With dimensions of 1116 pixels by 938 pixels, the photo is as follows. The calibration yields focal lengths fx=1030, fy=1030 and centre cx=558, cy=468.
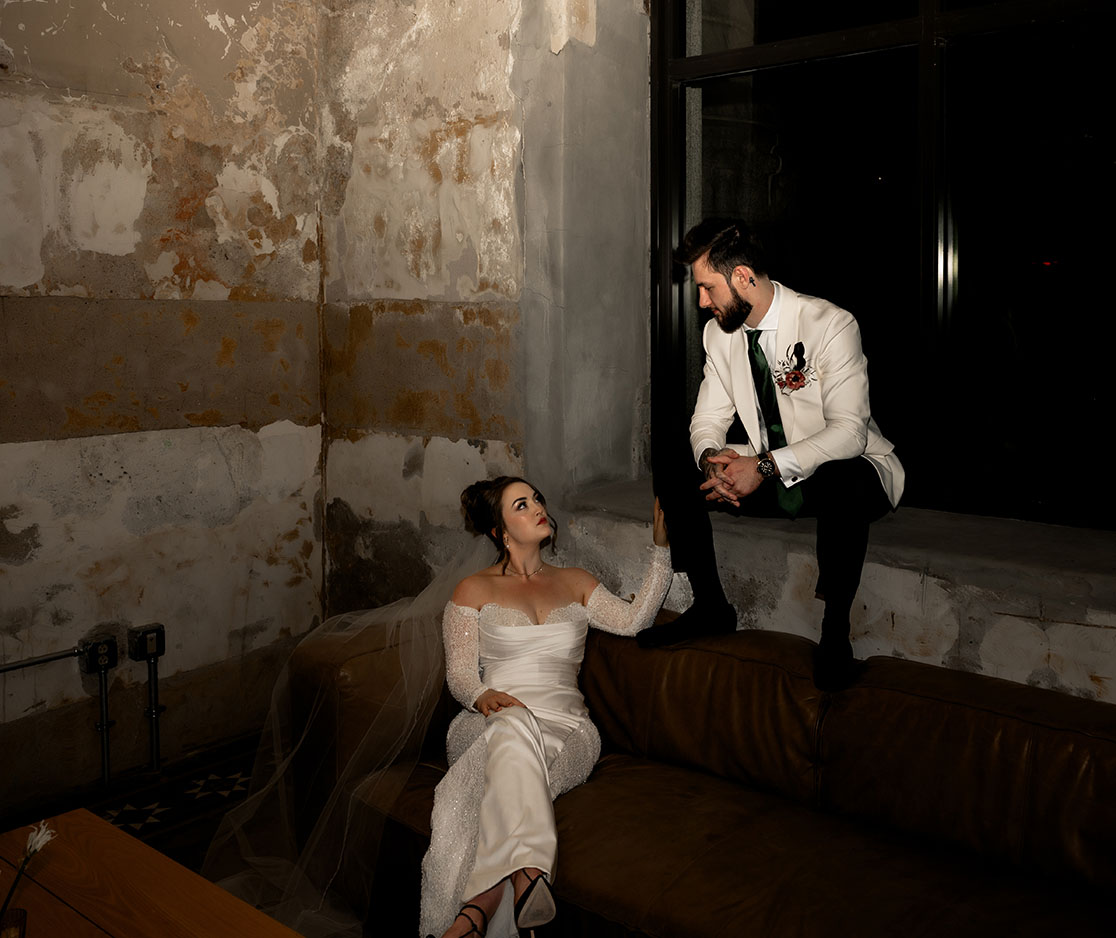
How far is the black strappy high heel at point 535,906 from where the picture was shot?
2238 millimetres

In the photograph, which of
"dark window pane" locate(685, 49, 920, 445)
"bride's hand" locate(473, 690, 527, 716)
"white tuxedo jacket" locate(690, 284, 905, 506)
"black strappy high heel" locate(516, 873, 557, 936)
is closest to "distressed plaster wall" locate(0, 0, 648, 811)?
"dark window pane" locate(685, 49, 920, 445)

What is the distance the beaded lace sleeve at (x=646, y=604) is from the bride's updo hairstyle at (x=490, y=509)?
0.29 m

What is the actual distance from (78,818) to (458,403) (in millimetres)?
1964

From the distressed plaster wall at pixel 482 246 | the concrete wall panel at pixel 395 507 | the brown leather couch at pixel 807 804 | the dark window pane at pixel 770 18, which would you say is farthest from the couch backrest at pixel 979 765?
the dark window pane at pixel 770 18

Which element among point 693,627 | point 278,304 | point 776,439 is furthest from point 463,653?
point 278,304

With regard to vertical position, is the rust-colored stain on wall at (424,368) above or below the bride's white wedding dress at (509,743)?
above

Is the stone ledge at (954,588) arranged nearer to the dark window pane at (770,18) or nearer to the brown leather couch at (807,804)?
the brown leather couch at (807,804)

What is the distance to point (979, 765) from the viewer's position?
2.32 m

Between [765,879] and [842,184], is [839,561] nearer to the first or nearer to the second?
[765,879]

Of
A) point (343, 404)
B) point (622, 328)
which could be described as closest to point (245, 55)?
point (343, 404)

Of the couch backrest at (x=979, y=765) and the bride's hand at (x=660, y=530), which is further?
the bride's hand at (x=660, y=530)

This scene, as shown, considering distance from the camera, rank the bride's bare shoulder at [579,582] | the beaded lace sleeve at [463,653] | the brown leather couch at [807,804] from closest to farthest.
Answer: the brown leather couch at [807,804]
the beaded lace sleeve at [463,653]
the bride's bare shoulder at [579,582]

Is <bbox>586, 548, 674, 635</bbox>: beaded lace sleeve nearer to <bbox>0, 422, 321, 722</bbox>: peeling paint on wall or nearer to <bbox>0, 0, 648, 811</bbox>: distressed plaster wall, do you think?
<bbox>0, 0, 648, 811</bbox>: distressed plaster wall

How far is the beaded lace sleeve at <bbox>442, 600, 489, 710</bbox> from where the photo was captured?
2824 mm
